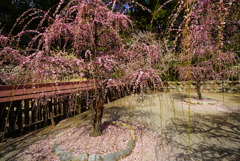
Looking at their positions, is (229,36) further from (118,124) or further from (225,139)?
(118,124)

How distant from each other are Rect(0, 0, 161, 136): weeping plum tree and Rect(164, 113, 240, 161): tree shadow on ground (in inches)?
49.6

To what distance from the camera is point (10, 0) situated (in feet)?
23.4

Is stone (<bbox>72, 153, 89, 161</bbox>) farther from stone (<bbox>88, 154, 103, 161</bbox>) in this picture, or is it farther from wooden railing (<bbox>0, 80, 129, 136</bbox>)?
wooden railing (<bbox>0, 80, 129, 136</bbox>)

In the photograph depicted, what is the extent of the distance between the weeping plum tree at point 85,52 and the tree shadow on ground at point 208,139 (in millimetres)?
1261

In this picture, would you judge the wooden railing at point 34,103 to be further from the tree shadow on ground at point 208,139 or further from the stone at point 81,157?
the tree shadow on ground at point 208,139

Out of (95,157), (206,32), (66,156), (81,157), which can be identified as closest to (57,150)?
(66,156)

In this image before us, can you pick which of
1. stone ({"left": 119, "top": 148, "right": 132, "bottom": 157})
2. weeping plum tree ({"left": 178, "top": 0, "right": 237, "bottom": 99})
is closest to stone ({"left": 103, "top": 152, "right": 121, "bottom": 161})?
stone ({"left": 119, "top": 148, "right": 132, "bottom": 157})

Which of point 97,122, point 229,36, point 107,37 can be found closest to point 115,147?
point 97,122

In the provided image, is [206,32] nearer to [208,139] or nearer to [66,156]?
[208,139]

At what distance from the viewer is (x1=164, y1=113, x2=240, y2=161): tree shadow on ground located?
2.32 m

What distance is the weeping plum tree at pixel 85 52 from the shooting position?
1577 mm

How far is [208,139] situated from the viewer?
2863mm

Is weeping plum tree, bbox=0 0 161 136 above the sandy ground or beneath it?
above

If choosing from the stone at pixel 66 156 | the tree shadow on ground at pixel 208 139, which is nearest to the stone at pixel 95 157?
the stone at pixel 66 156
